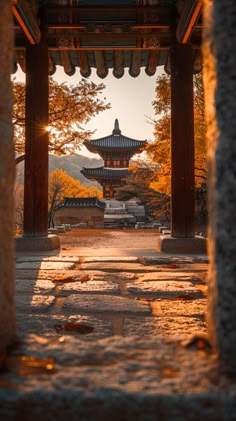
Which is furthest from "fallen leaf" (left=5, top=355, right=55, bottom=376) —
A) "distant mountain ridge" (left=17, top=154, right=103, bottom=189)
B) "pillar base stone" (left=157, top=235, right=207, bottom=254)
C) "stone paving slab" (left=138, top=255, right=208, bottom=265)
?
"distant mountain ridge" (left=17, top=154, right=103, bottom=189)

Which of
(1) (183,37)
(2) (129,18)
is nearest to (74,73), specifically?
(2) (129,18)

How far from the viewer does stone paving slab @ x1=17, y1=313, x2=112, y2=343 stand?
4.19 feet

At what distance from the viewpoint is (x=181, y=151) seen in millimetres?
4676

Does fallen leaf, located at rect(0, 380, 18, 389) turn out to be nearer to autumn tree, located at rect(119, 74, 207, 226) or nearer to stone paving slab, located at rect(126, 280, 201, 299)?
stone paving slab, located at rect(126, 280, 201, 299)

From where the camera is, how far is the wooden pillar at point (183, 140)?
4.67 metres

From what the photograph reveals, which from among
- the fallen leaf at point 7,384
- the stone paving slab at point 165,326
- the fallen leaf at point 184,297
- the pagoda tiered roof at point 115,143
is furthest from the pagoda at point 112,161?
the fallen leaf at point 7,384

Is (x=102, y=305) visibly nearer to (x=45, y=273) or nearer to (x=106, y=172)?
(x=45, y=273)

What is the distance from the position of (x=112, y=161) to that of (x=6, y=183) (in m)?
29.2

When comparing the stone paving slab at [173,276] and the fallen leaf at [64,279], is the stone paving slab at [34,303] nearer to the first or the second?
the fallen leaf at [64,279]

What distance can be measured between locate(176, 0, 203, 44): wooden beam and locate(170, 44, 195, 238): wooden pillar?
0.28 metres

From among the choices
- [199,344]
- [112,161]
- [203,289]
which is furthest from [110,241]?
[112,161]

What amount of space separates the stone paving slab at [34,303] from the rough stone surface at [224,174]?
1.05 m

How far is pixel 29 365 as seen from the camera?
3.18 feet

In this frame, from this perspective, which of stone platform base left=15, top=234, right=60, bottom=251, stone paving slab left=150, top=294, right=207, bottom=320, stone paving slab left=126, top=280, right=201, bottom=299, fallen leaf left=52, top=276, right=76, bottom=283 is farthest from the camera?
stone platform base left=15, top=234, right=60, bottom=251
